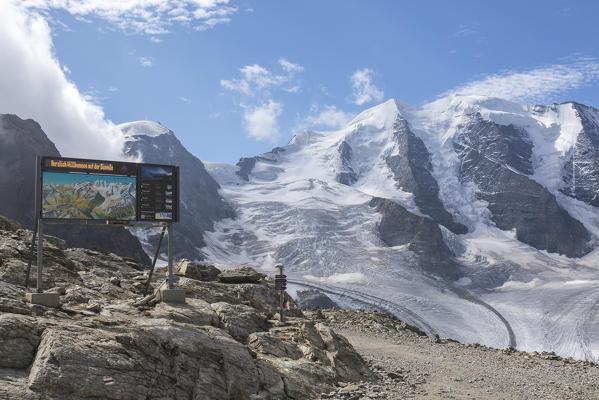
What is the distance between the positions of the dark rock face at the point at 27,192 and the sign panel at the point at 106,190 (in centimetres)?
8904

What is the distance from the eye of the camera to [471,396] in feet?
63.8

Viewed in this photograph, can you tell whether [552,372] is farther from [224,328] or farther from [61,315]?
[61,315]

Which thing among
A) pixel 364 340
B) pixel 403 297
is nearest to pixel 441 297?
pixel 403 297

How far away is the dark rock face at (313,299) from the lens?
446ft

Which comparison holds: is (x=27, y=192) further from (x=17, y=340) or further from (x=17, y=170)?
(x=17, y=340)

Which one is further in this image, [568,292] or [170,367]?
[568,292]

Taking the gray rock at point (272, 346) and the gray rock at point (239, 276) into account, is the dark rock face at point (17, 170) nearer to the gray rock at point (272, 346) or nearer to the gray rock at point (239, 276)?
the gray rock at point (239, 276)

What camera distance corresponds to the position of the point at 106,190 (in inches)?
777

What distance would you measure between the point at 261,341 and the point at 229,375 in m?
3.66

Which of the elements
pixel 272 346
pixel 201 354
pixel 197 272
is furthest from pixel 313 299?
pixel 201 354

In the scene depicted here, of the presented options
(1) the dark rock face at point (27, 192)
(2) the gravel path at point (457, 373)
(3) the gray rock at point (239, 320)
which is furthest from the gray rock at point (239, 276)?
(1) the dark rock face at point (27, 192)

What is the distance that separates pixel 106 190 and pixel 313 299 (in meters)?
120

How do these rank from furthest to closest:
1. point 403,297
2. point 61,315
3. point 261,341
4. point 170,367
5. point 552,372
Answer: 1. point 403,297
2. point 552,372
3. point 261,341
4. point 61,315
5. point 170,367

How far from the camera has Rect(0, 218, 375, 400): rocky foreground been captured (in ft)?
41.9
